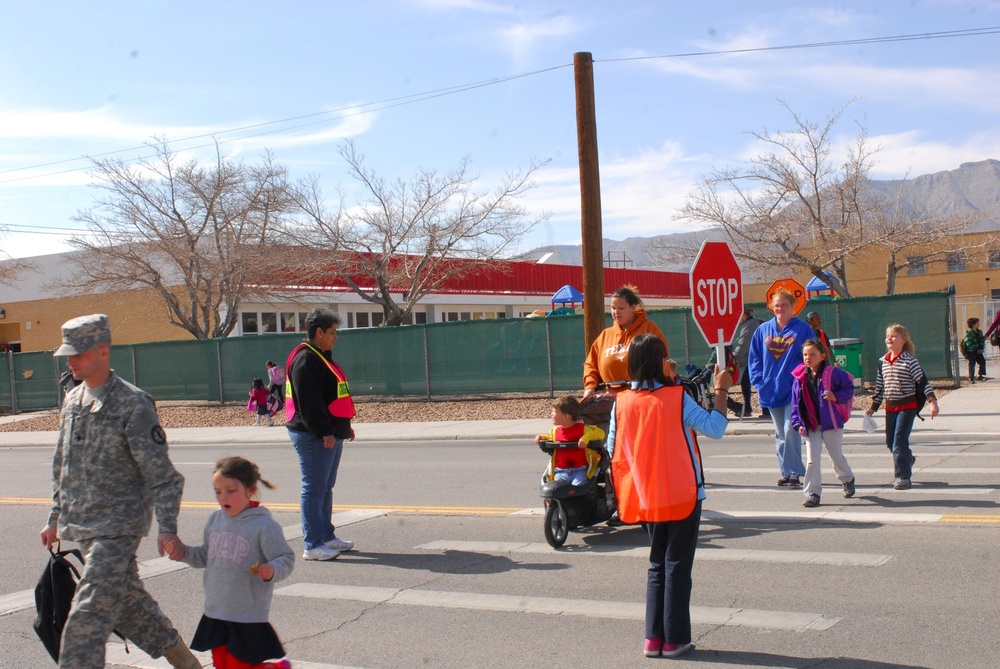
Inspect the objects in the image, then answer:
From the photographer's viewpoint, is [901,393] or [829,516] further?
[901,393]

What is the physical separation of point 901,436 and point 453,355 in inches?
658

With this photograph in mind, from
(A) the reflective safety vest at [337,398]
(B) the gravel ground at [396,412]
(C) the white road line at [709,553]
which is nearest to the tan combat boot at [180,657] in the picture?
(A) the reflective safety vest at [337,398]

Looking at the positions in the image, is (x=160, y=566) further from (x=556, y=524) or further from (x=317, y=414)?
(x=556, y=524)

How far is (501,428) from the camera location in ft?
63.9

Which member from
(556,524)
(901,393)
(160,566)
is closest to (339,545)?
(160,566)

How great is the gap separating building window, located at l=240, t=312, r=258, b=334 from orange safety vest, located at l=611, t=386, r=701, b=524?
36.4 m

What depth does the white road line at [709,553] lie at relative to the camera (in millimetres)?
7090

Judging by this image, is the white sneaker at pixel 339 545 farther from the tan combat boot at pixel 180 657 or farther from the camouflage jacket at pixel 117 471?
the camouflage jacket at pixel 117 471

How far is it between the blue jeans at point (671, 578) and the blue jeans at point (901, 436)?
5174 mm

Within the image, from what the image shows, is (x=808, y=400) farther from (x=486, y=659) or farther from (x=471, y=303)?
(x=471, y=303)

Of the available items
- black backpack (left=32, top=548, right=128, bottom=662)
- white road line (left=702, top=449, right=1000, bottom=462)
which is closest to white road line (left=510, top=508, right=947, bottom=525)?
white road line (left=702, top=449, right=1000, bottom=462)

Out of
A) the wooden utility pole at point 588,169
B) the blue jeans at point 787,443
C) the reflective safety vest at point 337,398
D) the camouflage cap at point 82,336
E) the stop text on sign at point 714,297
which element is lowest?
the blue jeans at point 787,443

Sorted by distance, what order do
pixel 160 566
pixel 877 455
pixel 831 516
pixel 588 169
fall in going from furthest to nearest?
1. pixel 588 169
2. pixel 877 455
3. pixel 831 516
4. pixel 160 566

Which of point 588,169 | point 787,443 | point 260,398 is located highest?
point 588,169
